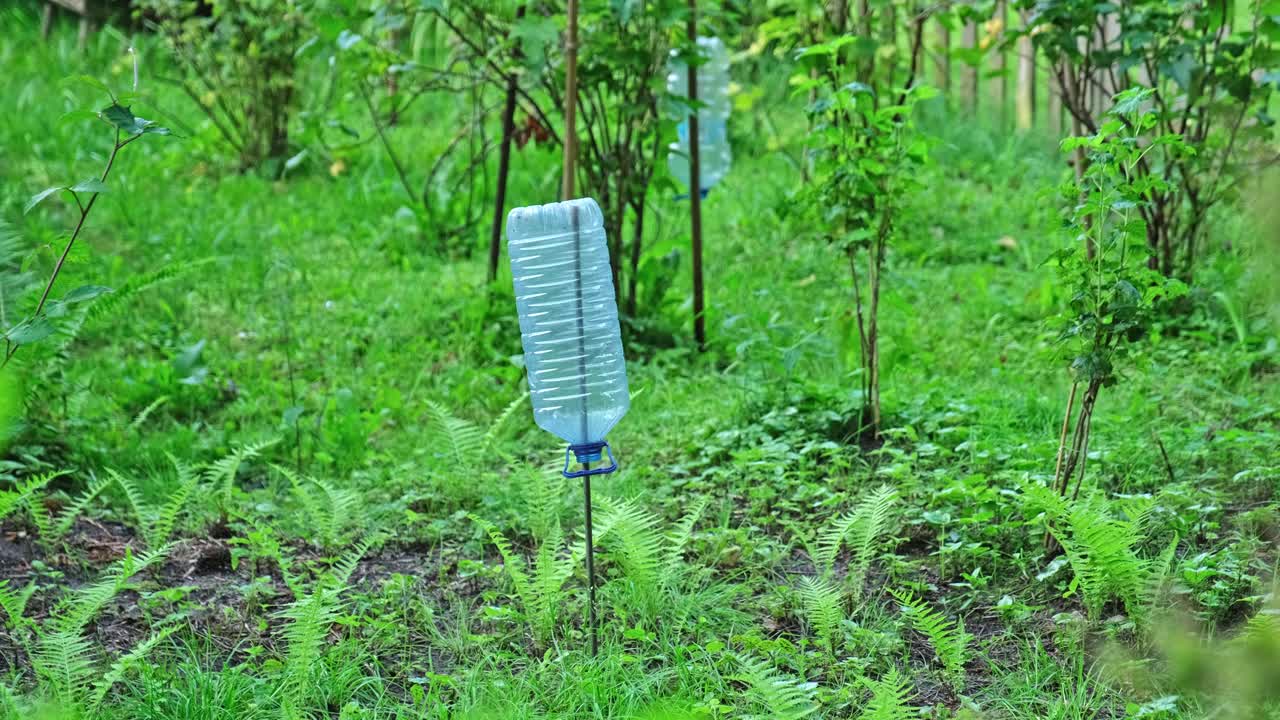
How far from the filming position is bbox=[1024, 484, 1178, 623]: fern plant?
Result: 2.35m

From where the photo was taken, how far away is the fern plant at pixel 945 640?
224cm

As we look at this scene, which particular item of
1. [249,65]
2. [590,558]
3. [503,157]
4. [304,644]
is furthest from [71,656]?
[249,65]

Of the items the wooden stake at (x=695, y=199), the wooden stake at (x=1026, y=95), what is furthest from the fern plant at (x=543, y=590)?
the wooden stake at (x=1026, y=95)

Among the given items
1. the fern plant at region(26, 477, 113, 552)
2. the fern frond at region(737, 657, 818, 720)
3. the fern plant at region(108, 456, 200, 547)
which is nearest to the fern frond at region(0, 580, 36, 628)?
the fern plant at region(108, 456, 200, 547)

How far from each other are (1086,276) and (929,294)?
99.4 inches

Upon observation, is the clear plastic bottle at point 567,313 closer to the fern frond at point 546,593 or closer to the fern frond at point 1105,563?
the fern frond at point 546,593

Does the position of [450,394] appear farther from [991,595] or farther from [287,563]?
[991,595]

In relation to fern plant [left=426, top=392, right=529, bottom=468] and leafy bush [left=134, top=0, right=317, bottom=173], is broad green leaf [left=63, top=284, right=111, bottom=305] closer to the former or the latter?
fern plant [left=426, top=392, right=529, bottom=468]

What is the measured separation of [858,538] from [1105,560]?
56 centimetres

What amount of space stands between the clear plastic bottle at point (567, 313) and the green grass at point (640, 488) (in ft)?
1.47

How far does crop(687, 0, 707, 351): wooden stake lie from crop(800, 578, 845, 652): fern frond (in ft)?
6.41

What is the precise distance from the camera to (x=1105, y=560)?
7.76 feet

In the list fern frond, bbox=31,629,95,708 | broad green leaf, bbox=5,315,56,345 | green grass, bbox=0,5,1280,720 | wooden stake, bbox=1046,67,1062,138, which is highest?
broad green leaf, bbox=5,315,56,345

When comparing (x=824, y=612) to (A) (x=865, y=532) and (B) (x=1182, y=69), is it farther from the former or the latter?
(B) (x=1182, y=69)
